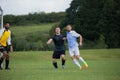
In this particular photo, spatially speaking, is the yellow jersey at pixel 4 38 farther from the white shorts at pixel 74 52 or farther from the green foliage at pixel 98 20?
the green foliage at pixel 98 20

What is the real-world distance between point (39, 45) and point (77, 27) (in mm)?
25508

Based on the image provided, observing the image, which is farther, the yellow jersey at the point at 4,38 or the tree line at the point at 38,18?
the tree line at the point at 38,18

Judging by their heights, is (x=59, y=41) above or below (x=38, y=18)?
above

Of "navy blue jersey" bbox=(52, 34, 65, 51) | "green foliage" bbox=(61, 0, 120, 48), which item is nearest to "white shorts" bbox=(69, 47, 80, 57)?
Result: "navy blue jersey" bbox=(52, 34, 65, 51)

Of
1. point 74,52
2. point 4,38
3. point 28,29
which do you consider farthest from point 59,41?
point 28,29

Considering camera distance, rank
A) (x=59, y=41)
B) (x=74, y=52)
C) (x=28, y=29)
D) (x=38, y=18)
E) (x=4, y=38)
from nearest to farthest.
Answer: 1. (x=4, y=38)
2. (x=74, y=52)
3. (x=59, y=41)
4. (x=28, y=29)
5. (x=38, y=18)

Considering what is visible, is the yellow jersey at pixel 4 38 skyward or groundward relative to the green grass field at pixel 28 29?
skyward

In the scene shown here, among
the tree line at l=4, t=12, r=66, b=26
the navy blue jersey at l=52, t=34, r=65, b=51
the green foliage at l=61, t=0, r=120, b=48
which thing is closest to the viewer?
the navy blue jersey at l=52, t=34, r=65, b=51

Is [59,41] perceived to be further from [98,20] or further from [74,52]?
[98,20]

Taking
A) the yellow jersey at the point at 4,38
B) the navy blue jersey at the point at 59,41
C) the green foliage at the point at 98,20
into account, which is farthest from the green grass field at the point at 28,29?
the yellow jersey at the point at 4,38

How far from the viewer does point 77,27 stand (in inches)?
3578

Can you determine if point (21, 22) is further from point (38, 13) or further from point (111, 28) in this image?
point (111, 28)

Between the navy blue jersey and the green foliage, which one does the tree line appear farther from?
the navy blue jersey

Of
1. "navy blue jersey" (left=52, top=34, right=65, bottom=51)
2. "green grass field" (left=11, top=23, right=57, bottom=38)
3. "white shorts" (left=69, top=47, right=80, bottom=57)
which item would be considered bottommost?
"green grass field" (left=11, top=23, right=57, bottom=38)
